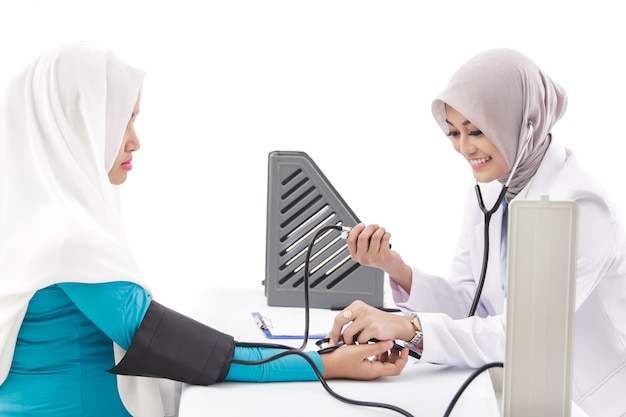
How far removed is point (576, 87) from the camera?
3055 mm

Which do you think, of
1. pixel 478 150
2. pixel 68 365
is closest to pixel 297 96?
pixel 478 150

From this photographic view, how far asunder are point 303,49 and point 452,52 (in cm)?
58

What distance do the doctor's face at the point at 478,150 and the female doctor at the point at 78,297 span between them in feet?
1.66

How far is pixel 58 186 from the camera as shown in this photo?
1.37m

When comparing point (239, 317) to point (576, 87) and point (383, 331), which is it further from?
point (576, 87)

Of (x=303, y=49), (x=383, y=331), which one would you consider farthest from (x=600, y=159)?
(x=383, y=331)

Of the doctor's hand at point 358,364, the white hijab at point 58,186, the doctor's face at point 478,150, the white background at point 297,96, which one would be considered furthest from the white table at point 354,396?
the white background at point 297,96

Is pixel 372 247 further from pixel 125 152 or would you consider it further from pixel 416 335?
pixel 125 152

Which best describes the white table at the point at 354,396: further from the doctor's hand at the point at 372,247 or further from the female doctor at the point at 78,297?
the doctor's hand at the point at 372,247

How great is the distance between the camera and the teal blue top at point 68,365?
1.33 meters

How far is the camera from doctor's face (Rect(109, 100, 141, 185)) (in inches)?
62.1

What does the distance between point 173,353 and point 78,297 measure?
19 centimetres

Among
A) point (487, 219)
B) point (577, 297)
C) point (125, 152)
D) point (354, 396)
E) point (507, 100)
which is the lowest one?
point (354, 396)

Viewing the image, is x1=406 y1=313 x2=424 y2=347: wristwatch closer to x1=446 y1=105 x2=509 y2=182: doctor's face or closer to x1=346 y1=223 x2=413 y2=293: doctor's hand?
x1=346 y1=223 x2=413 y2=293: doctor's hand
